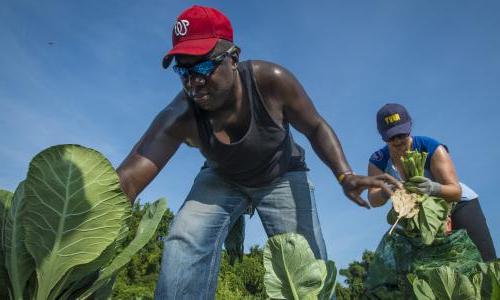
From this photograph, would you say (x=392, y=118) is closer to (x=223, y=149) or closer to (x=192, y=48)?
(x=223, y=149)

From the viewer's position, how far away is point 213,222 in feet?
9.98

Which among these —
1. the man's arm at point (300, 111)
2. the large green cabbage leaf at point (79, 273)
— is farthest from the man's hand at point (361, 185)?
the large green cabbage leaf at point (79, 273)

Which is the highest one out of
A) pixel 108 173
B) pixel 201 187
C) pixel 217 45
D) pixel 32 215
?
pixel 217 45

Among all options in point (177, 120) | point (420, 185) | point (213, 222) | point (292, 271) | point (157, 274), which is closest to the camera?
point (292, 271)

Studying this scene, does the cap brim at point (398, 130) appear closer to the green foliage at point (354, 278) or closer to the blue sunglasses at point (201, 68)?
the blue sunglasses at point (201, 68)

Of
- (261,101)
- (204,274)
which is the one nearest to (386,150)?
(261,101)

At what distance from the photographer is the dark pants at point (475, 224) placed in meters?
3.70

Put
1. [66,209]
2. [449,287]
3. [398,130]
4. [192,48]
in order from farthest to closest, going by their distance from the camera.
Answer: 1. [398,130]
2. [192,48]
3. [449,287]
4. [66,209]

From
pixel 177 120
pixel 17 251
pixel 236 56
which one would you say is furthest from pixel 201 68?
pixel 17 251

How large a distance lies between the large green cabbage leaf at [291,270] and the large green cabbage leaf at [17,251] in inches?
24.7

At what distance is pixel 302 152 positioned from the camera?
346cm

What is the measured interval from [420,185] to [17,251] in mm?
2718

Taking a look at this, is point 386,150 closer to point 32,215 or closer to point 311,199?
point 311,199

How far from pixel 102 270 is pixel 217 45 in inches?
62.4
